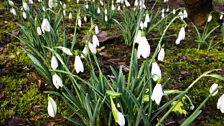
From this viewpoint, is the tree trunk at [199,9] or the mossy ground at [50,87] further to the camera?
the tree trunk at [199,9]

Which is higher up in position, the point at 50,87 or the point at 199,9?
the point at 199,9

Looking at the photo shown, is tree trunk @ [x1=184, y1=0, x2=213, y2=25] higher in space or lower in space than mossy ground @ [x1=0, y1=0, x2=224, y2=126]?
higher

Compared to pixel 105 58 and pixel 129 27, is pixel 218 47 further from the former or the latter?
pixel 105 58

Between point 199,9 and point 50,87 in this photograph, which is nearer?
point 50,87

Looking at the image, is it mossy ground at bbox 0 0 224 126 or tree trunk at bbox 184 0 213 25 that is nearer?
mossy ground at bbox 0 0 224 126
